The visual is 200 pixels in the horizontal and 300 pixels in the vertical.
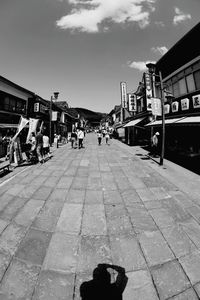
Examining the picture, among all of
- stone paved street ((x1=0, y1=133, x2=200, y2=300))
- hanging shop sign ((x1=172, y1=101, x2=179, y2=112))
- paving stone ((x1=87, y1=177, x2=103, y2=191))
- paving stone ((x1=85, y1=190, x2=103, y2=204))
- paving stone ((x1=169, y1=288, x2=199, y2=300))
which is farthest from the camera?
hanging shop sign ((x1=172, y1=101, x2=179, y2=112))

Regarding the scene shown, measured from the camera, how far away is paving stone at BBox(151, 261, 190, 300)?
7.60 ft

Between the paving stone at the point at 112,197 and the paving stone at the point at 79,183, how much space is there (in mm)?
1069

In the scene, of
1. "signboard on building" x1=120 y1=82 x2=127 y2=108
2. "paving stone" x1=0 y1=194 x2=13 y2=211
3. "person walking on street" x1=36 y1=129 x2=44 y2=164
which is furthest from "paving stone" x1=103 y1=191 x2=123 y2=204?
"signboard on building" x1=120 y1=82 x2=127 y2=108

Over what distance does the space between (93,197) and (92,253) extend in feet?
7.89

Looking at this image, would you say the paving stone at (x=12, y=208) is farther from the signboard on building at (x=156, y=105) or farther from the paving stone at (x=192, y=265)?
the signboard on building at (x=156, y=105)

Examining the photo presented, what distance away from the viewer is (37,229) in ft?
12.0

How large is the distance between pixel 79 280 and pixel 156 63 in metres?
17.9

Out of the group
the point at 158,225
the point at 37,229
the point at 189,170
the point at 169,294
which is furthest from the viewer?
the point at 189,170

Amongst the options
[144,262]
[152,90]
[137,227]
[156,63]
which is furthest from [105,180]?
[156,63]

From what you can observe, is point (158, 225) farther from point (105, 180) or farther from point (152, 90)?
point (152, 90)

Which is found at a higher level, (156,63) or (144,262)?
(156,63)

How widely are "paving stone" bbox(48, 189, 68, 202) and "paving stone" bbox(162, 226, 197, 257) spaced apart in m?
3.15

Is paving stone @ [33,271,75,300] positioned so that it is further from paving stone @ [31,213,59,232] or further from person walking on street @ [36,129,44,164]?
person walking on street @ [36,129,44,164]

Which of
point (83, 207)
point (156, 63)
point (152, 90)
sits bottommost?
point (83, 207)
